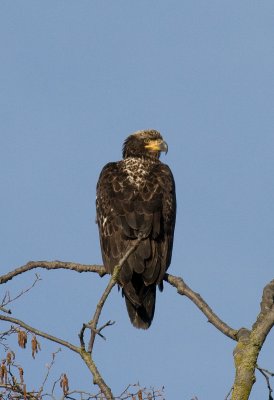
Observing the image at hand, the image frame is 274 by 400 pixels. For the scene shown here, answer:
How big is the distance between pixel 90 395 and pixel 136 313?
431cm

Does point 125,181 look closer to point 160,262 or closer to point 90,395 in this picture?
point 160,262

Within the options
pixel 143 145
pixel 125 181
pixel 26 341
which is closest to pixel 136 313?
→ pixel 125 181

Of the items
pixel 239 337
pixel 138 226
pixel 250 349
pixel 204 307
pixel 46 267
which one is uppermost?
pixel 138 226

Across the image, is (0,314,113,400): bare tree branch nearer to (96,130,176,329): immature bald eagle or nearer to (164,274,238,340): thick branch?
(164,274,238,340): thick branch

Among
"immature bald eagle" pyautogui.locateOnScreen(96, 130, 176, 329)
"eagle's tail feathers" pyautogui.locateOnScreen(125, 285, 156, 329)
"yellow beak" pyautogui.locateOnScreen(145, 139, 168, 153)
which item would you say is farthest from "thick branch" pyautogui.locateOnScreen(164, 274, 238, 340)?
"yellow beak" pyautogui.locateOnScreen(145, 139, 168, 153)

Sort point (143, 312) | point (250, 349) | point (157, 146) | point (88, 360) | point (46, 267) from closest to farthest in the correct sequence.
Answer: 1. point (88, 360)
2. point (250, 349)
3. point (46, 267)
4. point (143, 312)
5. point (157, 146)

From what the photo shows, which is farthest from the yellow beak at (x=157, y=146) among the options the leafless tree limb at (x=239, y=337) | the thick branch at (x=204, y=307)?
the leafless tree limb at (x=239, y=337)

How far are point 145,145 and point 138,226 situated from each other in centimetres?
268

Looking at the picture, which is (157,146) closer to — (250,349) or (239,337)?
(239,337)

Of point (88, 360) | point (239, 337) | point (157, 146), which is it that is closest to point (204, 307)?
point (239, 337)

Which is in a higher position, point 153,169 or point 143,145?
point 143,145

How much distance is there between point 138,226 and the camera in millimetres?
10586

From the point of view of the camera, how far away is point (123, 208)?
10.8m

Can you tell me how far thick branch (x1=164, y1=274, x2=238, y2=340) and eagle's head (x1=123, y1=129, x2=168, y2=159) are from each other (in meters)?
4.40
